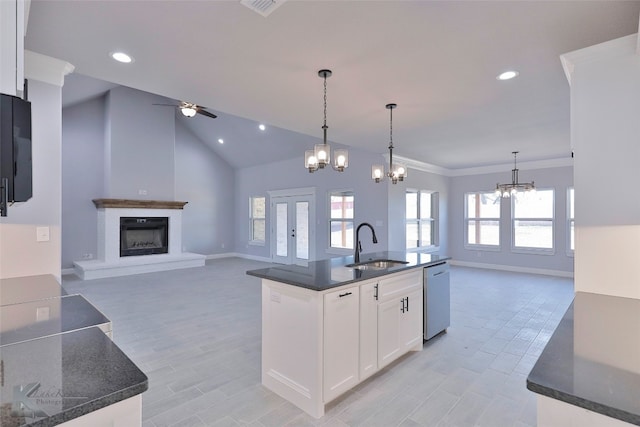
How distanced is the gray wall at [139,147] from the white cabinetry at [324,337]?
6.40m

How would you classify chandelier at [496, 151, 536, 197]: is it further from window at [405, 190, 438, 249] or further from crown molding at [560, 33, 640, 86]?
crown molding at [560, 33, 640, 86]

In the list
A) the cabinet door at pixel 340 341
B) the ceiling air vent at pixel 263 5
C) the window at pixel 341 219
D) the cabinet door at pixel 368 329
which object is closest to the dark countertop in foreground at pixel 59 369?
the cabinet door at pixel 340 341

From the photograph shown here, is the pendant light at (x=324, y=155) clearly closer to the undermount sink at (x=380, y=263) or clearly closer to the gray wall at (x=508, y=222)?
the undermount sink at (x=380, y=263)

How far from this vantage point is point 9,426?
0.71 meters

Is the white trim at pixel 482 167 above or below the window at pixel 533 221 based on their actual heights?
above

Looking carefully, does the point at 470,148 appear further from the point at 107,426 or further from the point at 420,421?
the point at 107,426

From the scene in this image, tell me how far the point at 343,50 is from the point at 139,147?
6.80 metres

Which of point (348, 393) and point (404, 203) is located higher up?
point (404, 203)

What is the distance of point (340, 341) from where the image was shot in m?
2.29

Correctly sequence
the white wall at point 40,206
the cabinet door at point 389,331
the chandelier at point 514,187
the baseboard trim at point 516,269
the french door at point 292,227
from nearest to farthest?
the white wall at point 40,206, the cabinet door at point 389,331, the chandelier at point 514,187, the baseboard trim at point 516,269, the french door at point 292,227

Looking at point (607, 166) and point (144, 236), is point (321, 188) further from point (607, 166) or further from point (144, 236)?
point (607, 166)

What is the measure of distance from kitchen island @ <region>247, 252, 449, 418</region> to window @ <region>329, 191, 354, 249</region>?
4.55 m

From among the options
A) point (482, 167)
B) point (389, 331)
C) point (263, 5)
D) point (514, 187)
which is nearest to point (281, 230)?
point (482, 167)

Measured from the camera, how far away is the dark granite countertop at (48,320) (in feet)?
4.25
